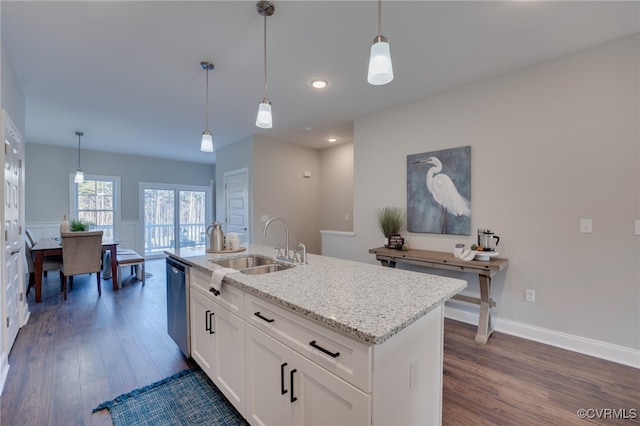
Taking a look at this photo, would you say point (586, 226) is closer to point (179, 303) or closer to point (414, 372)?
point (414, 372)

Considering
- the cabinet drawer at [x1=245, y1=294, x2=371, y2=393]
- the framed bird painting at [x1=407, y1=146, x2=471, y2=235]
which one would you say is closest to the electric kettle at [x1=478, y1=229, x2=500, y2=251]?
the framed bird painting at [x1=407, y1=146, x2=471, y2=235]

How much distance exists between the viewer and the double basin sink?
212 centimetres

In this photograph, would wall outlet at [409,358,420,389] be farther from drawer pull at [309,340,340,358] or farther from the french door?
the french door

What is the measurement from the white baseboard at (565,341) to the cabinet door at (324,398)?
101 inches

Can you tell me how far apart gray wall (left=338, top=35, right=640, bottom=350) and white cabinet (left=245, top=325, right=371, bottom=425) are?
253 centimetres

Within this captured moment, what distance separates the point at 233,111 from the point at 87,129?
2841mm

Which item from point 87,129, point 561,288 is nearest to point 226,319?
point 561,288

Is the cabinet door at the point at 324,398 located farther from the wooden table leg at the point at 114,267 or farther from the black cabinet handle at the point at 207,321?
the wooden table leg at the point at 114,267

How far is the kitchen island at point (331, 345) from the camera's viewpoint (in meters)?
1.00

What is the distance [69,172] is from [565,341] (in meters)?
8.60

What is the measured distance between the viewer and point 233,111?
385 cm

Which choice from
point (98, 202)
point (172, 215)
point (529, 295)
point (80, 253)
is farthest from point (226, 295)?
point (172, 215)

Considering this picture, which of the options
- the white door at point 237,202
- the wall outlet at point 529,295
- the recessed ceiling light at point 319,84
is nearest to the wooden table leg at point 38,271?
the white door at point 237,202

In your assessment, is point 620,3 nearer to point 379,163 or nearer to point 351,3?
point 351,3
